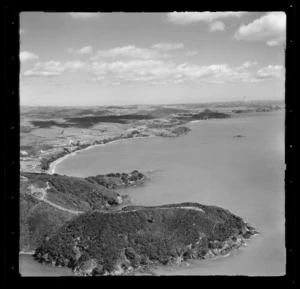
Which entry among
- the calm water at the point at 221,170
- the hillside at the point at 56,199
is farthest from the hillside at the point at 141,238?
the hillside at the point at 56,199

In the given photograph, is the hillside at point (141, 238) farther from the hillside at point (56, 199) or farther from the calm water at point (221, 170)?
the hillside at point (56, 199)

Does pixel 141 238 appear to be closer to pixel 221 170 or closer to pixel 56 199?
pixel 221 170

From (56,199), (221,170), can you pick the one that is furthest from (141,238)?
(56,199)

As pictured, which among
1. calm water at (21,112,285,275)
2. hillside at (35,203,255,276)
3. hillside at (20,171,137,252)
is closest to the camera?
calm water at (21,112,285,275)

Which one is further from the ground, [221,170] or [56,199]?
[221,170]

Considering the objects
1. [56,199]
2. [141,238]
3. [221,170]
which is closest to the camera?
[221,170]

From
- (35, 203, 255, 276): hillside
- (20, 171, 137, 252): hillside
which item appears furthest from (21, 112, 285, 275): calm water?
(20, 171, 137, 252): hillside

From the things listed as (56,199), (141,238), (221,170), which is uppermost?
(221,170)

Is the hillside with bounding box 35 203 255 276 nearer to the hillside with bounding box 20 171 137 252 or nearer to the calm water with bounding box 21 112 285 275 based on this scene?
the calm water with bounding box 21 112 285 275

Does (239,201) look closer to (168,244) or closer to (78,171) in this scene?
(168,244)
